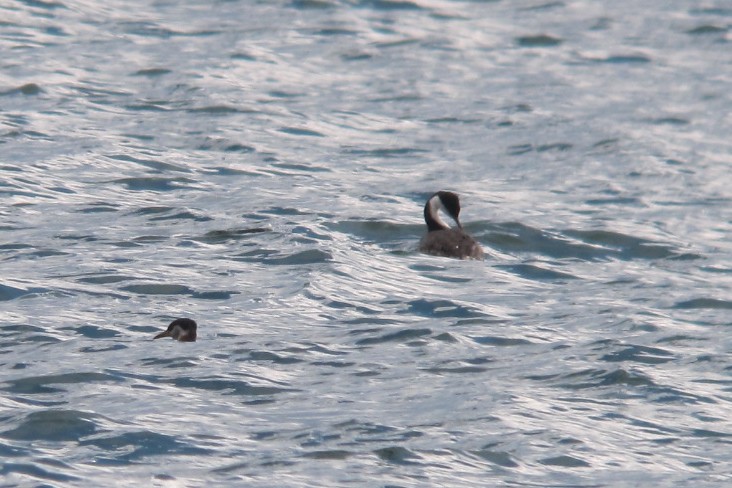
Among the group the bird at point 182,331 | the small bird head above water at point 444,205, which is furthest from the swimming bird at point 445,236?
the bird at point 182,331

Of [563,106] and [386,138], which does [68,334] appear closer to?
[386,138]

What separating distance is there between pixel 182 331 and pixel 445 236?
12.6ft

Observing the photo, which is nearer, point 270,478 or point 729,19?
point 270,478

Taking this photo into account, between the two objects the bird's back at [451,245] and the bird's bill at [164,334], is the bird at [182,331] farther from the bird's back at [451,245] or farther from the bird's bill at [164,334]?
the bird's back at [451,245]

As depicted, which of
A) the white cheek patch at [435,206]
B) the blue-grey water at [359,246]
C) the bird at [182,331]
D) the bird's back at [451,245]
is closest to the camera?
the blue-grey water at [359,246]

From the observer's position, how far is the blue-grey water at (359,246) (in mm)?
8641

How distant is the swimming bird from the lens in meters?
13.4

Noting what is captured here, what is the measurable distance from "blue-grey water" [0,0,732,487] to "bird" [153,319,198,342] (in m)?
0.11

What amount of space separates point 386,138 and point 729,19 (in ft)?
31.1

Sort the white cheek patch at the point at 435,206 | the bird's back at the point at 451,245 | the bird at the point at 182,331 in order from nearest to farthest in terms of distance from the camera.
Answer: the bird at the point at 182,331, the bird's back at the point at 451,245, the white cheek patch at the point at 435,206

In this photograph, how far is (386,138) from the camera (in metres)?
17.5

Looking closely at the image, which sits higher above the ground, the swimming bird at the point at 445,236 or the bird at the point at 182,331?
the bird at the point at 182,331

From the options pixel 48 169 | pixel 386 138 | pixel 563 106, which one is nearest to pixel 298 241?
pixel 48 169

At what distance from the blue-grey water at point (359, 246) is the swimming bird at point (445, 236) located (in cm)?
15
